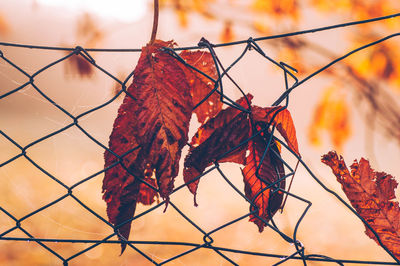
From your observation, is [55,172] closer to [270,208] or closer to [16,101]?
[16,101]

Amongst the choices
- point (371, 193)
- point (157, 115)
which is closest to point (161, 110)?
point (157, 115)

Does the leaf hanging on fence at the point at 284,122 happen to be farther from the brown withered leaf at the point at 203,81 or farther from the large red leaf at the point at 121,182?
the large red leaf at the point at 121,182

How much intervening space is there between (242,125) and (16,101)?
7.44 meters

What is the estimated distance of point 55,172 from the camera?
4.32 m

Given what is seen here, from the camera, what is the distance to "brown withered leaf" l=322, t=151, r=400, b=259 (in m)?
0.62

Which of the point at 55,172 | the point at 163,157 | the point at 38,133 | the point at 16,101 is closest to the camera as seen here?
the point at 163,157

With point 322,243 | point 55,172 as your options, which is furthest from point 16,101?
point 322,243

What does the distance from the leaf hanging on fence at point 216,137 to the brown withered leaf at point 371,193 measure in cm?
14

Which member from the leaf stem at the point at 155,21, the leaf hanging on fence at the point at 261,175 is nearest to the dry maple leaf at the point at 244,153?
the leaf hanging on fence at the point at 261,175

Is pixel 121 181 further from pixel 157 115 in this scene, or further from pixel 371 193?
pixel 371 193

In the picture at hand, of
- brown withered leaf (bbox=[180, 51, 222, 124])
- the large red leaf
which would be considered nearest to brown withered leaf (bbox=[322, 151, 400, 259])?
brown withered leaf (bbox=[180, 51, 222, 124])

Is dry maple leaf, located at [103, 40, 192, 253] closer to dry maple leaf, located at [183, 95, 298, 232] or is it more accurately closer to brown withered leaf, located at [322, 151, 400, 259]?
dry maple leaf, located at [183, 95, 298, 232]

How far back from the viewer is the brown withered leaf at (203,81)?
627 millimetres

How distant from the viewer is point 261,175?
0.62 m
